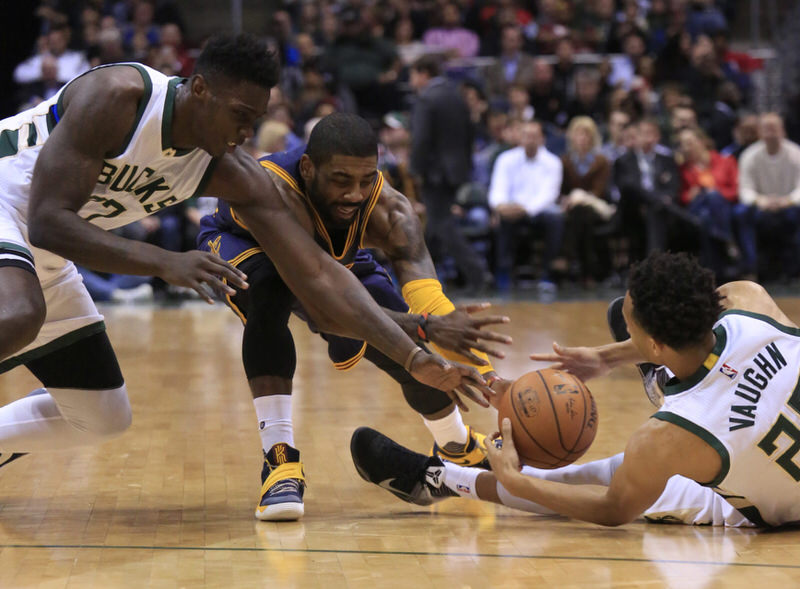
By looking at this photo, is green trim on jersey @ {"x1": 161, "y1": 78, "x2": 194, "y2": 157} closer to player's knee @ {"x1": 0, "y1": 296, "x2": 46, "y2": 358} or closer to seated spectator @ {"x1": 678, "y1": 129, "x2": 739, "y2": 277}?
player's knee @ {"x1": 0, "y1": 296, "x2": 46, "y2": 358}

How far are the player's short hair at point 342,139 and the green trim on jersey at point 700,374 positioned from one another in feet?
4.59

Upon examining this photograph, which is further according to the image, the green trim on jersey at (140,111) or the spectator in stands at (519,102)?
the spectator in stands at (519,102)

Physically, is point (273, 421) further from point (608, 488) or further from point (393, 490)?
point (608, 488)

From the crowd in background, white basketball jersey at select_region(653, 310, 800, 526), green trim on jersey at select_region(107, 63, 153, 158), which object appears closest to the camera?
white basketball jersey at select_region(653, 310, 800, 526)

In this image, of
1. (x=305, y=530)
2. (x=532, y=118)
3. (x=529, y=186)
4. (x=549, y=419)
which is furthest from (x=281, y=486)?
(x=532, y=118)

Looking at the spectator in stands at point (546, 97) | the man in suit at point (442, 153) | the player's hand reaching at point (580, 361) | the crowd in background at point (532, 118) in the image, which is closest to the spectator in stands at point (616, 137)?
the crowd in background at point (532, 118)

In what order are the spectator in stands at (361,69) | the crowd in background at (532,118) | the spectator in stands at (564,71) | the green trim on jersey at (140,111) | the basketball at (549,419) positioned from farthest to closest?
the spectator in stands at (564,71)
the spectator in stands at (361,69)
the crowd in background at (532,118)
the basketball at (549,419)
the green trim on jersey at (140,111)

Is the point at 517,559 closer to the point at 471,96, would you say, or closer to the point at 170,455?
the point at 170,455

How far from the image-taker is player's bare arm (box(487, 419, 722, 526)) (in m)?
3.30

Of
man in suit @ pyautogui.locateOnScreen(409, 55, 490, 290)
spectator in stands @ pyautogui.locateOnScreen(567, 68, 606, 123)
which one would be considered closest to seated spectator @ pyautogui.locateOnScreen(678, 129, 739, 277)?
spectator in stands @ pyautogui.locateOnScreen(567, 68, 606, 123)

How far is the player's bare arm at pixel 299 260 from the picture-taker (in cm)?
383

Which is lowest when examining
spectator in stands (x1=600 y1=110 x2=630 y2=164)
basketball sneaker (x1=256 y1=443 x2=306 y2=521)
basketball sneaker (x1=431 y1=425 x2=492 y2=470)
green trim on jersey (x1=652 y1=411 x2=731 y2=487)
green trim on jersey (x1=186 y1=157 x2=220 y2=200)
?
spectator in stands (x1=600 y1=110 x2=630 y2=164)

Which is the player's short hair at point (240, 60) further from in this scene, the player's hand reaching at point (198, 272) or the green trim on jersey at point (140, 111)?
the player's hand reaching at point (198, 272)

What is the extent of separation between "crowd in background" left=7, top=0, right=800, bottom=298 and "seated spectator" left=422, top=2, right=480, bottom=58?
0.7 inches
